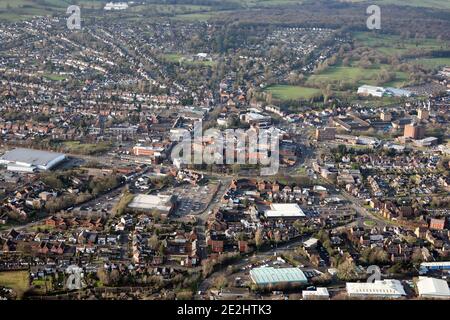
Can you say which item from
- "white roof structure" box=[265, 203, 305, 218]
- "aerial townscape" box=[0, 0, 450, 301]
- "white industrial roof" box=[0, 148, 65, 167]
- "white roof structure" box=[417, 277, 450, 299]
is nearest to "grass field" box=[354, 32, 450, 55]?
"aerial townscape" box=[0, 0, 450, 301]

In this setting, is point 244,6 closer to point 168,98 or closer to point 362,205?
point 168,98

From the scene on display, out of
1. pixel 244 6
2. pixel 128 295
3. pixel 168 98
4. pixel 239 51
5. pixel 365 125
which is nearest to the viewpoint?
pixel 128 295

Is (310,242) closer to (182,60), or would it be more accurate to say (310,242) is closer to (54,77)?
(54,77)

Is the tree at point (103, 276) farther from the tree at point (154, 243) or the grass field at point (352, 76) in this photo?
the grass field at point (352, 76)

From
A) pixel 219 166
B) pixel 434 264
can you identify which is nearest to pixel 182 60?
pixel 219 166

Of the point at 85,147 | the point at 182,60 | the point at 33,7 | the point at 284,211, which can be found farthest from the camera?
the point at 33,7
